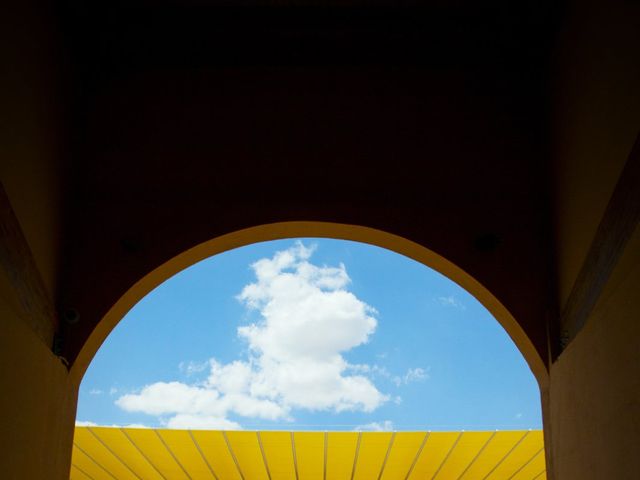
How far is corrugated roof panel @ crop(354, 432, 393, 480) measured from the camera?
928 cm

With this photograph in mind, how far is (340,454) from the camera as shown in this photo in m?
9.57

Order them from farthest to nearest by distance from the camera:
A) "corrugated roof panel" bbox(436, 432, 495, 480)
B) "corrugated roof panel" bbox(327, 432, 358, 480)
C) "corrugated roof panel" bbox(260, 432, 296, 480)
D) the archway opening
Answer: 1. the archway opening
2. "corrugated roof panel" bbox(327, 432, 358, 480)
3. "corrugated roof panel" bbox(260, 432, 296, 480)
4. "corrugated roof panel" bbox(436, 432, 495, 480)

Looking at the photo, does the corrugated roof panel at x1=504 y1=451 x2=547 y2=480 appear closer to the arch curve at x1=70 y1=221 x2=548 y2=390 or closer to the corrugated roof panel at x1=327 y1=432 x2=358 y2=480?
the corrugated roof panel at x1=327 y1=432 x2=358 y2=480

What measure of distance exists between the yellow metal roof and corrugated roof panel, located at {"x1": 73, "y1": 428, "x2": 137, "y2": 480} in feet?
0.03

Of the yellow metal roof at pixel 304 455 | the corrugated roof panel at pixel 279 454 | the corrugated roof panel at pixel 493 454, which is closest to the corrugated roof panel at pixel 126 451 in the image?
the yellow metal roof at pixel 304 455

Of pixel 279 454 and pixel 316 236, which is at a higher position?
pixel 316 236

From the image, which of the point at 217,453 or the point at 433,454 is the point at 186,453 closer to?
the point at 217,453

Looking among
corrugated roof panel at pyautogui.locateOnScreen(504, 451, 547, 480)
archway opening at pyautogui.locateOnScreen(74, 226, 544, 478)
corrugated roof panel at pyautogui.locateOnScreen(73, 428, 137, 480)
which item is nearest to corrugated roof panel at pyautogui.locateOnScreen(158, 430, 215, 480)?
corrugated roof panel at pyautogui.locateOnScreen(73, 428, 137, 480)

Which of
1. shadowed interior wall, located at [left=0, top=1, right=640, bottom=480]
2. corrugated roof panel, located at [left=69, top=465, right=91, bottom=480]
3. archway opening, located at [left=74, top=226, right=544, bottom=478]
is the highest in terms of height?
archway opening, located at [left=74, top=226, right=544, bottom=478]

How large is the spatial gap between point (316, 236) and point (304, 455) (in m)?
4.46

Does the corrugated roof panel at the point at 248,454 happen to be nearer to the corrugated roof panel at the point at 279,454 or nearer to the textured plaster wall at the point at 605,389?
the corrugated roof panel at the point at 279,454

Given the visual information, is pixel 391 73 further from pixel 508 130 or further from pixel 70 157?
pixel 70 157

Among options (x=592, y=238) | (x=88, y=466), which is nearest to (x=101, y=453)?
(x=88, y=466)

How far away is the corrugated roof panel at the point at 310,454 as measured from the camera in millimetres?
9258
